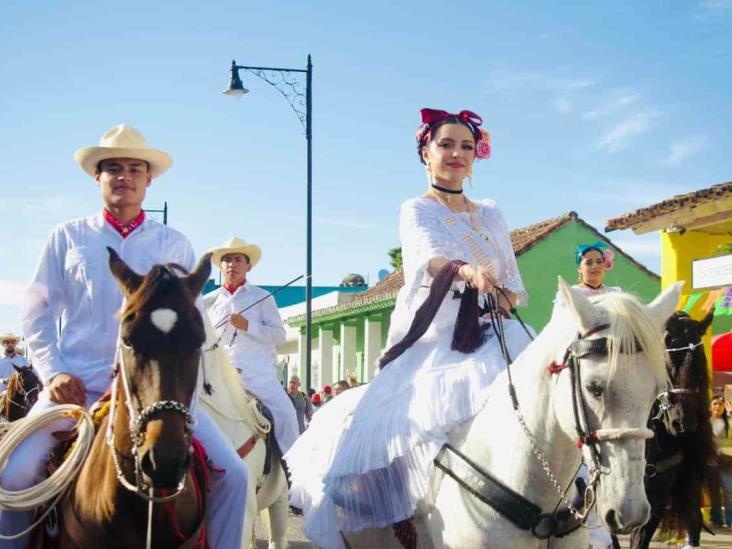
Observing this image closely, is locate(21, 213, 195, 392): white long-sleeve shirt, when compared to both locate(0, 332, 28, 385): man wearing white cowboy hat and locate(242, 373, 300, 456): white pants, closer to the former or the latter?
locate(242, 373, 300, 456): white pants

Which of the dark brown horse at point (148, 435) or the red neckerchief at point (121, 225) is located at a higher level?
the red neckerchief at point (121, 225)

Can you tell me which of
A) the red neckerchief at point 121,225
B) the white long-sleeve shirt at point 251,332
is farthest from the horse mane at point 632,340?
the white long-sleeve shirt at point 251,332

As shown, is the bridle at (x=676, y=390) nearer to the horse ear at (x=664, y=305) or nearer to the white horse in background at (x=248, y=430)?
the white horse in background at (x=248, y=430)

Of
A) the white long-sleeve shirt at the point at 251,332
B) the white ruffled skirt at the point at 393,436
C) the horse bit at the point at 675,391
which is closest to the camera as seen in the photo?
the white ruffled skirt at the point at 393,436

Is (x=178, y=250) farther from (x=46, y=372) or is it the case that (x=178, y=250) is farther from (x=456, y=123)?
(x=456, y=123)

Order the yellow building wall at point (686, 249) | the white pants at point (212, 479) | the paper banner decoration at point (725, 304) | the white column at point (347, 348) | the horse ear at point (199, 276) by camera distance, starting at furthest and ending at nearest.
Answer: the white column at point (347, 348) < the yellow building wall at point (686, 249) < the paper banner decoration at point (725, 304) < the white pants at point (212, 479) < the horse ear at point (199, 276)

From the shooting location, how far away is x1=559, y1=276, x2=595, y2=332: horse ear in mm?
3752

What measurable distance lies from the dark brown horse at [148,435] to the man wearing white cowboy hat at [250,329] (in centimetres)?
405

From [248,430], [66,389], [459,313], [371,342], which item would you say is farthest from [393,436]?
[371,342]

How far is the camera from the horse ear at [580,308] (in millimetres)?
3752

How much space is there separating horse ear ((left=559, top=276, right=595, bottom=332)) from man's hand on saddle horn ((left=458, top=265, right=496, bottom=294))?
2.48 ft

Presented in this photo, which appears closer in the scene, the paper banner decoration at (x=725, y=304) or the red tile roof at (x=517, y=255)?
the paper banner decoration at (x=725, y=304)

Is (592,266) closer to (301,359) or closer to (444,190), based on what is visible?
(444,190)

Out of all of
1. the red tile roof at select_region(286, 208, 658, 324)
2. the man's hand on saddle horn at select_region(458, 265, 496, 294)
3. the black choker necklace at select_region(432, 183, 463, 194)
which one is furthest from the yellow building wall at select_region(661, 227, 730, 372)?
the man's hand on saddle horn at select_region(458, 265, 496, 294)
